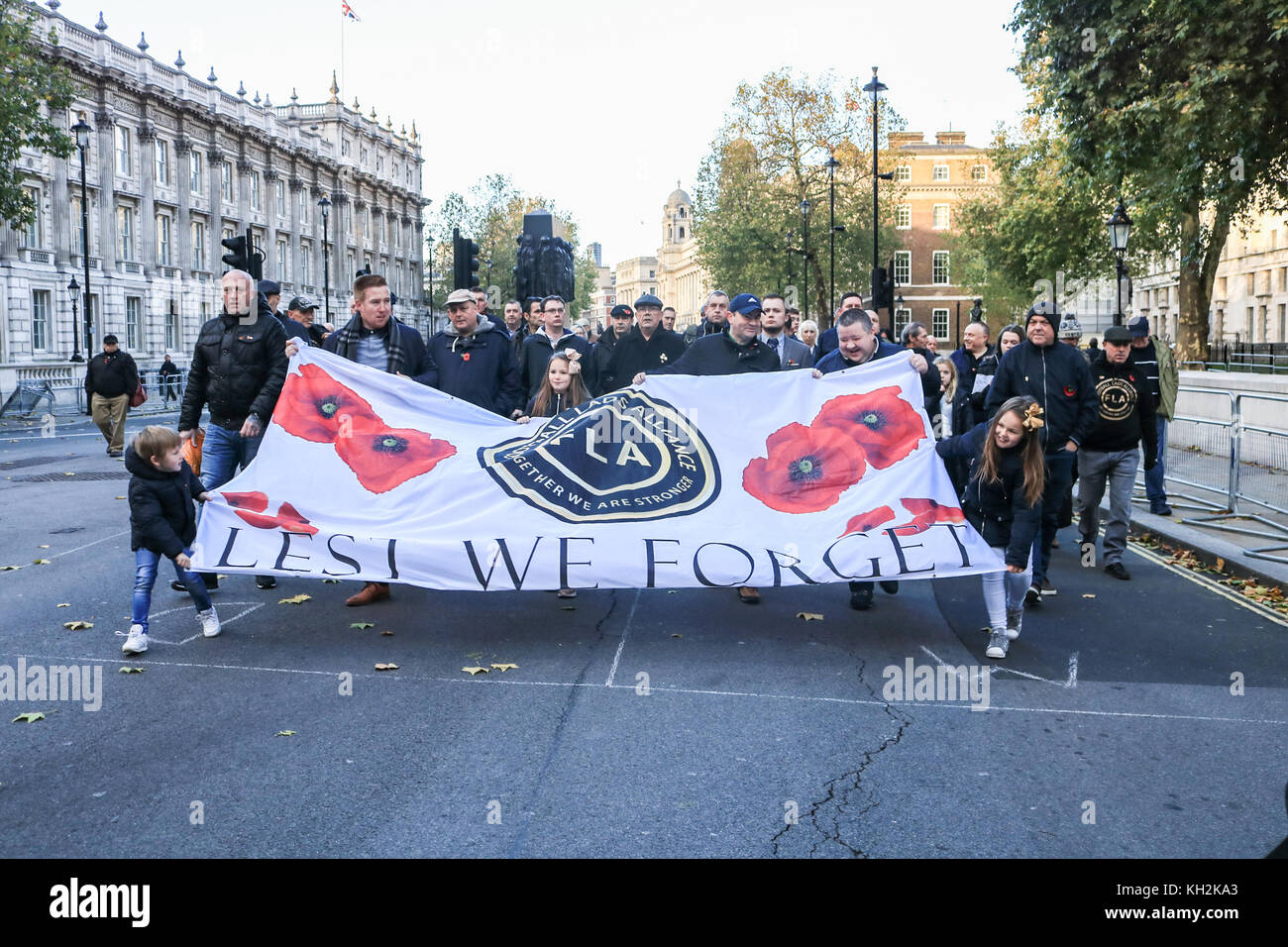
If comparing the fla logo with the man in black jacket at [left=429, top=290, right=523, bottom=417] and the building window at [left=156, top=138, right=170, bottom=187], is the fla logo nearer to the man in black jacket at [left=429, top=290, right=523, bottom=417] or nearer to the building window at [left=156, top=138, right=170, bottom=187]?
the man in black jacket at [left=429, top=290, right=523, bottom=417]

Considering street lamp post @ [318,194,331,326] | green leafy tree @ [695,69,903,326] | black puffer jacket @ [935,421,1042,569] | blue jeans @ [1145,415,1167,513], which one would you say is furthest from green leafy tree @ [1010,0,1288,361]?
street lamp post @ [318,194,331,326]

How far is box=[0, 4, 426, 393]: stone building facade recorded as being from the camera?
165 feet

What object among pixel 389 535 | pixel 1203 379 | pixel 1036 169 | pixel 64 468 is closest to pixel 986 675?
pixel 389 535

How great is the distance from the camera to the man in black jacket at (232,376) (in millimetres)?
8656

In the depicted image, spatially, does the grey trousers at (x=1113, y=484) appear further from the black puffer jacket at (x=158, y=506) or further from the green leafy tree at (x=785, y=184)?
the green leafy tree at (x=785, y=184)

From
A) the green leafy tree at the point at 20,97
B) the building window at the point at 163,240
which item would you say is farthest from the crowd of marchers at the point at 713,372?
the building window at the point at 163,240

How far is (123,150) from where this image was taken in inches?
2299

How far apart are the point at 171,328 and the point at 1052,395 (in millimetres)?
59567

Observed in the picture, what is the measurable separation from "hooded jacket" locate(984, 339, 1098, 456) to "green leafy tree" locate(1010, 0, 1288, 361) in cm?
905

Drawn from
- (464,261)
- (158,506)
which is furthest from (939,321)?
(158,506)

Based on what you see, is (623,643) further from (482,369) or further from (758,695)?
(482,369)

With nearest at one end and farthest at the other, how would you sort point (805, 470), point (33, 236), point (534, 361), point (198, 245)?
point (805, 470)
point (534, 361)
point (33, 236)
point (198, 245)

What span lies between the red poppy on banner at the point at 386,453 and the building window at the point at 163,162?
59.8 meters
